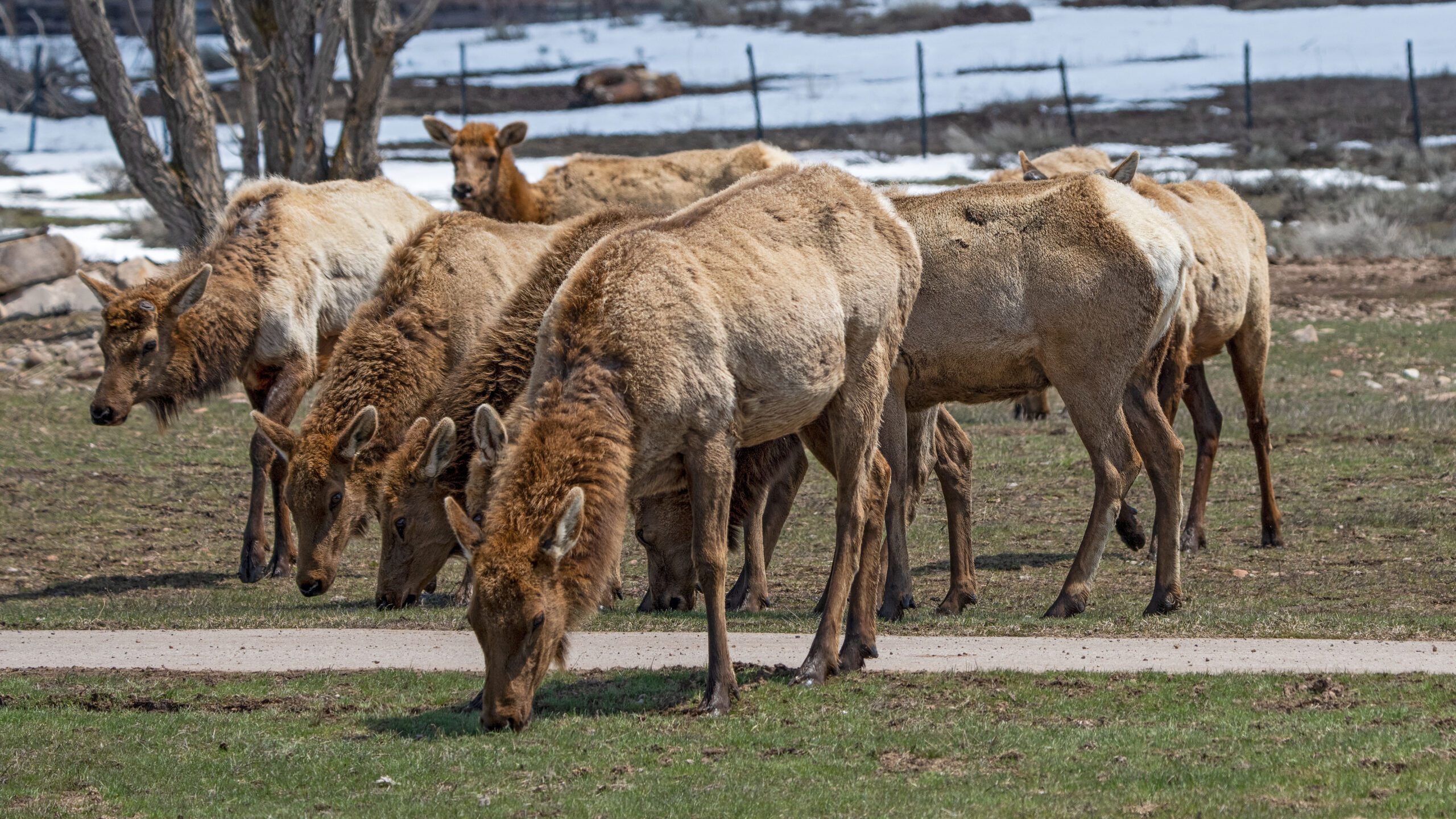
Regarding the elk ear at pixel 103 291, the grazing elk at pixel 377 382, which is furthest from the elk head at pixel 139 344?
the grazing elk at pixel 377 382

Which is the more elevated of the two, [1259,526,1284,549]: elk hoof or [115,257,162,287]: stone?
[115,257,162,287]: stone

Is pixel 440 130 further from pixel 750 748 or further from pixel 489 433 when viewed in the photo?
pixel 750 748

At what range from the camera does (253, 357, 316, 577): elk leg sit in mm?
12164

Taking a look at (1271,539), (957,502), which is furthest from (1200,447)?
(957,502)

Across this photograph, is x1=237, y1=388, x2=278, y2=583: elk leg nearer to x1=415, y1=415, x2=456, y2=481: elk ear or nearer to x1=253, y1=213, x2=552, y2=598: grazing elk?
x1=253, y1=213, x2=552, y2=598: grazing elk

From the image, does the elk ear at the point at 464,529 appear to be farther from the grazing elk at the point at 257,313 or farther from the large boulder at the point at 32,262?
the large boulder at the point at 32,262

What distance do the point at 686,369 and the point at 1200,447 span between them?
6.68m

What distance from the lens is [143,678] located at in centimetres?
822

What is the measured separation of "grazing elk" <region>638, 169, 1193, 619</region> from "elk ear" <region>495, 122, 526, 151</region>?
928cm

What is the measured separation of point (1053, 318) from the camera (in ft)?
30.9

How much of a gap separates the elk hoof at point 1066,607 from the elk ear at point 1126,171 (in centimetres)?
368

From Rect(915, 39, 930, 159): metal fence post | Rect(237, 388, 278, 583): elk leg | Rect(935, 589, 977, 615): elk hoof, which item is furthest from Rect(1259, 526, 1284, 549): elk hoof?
Rect(915, 39, 930, 159): metal fence post

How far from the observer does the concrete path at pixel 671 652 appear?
7844 mm

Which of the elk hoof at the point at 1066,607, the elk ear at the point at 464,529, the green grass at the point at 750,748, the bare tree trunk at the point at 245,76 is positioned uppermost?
the bare tree trunk at the point at 245,76
